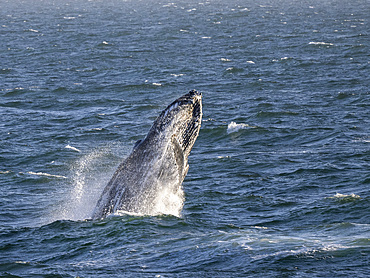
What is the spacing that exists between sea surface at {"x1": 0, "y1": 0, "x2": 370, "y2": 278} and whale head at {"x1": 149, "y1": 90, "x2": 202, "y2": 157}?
1.88 meters

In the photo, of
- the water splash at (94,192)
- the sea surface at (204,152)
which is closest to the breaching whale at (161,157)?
the water splash at (94,192)

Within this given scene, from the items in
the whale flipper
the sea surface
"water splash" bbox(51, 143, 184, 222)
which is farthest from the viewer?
"water splash" bbox(51, 143, 184, 222)

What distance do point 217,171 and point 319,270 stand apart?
12118 millimetres

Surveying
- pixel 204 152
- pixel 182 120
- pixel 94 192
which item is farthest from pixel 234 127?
pixel 182 120

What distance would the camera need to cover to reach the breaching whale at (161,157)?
1306cm

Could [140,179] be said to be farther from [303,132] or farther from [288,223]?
[303,132]

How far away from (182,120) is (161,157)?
801 mm

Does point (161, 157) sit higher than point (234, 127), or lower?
higher

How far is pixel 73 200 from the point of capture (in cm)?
1948

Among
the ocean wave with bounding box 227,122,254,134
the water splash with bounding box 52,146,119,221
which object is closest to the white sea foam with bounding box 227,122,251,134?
the ocean wave with bounding box 227,122,254,134

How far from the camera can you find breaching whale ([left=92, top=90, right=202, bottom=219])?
13062 millimetres

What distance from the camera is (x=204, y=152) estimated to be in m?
25.8

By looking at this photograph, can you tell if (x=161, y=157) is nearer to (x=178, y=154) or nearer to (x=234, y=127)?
(x=178, y=154)

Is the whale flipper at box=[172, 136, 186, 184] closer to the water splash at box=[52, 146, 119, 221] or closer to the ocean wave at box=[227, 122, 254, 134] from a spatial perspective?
the water splash at box=[52, 146, 119, 221]
